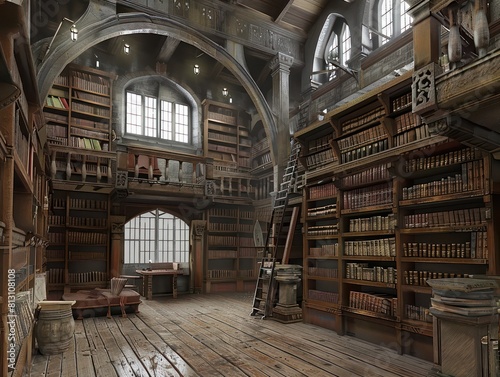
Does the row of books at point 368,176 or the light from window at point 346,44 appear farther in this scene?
the light from window at point 346,44

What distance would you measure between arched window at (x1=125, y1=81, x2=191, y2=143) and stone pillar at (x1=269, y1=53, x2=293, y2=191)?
131 inches

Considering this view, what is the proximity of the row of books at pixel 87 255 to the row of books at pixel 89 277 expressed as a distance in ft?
1.21

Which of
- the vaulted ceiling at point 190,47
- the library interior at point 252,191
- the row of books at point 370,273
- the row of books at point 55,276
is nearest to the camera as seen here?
the library interior at point 252,191

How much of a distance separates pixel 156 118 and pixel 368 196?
7861 mm

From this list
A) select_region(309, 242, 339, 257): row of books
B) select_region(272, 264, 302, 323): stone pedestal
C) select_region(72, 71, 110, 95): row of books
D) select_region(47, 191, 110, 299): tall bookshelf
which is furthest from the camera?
select_region(72, 71, 110, 95): row of books

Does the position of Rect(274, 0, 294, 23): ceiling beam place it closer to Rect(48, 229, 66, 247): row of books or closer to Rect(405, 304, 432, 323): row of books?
Rect(48, 229, 66, 247): row of books

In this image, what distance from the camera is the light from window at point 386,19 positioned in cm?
823

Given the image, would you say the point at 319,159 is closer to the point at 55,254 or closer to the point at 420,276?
the point at 420,276

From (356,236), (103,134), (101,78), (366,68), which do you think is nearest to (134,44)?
(101,78)

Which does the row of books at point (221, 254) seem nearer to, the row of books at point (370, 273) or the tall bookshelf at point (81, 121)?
the tall bookshelf at point (81, 121)

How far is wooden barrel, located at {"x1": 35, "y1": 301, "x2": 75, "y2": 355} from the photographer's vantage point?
4.58 m

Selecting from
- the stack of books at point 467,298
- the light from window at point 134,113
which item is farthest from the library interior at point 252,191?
the light from window at point 134,113

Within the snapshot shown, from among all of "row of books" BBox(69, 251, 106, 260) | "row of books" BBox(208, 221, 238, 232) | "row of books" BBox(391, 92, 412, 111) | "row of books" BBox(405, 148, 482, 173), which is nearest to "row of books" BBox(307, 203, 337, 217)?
"row of books" BBox(405, 148, 482, 173)

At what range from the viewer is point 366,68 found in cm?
848
